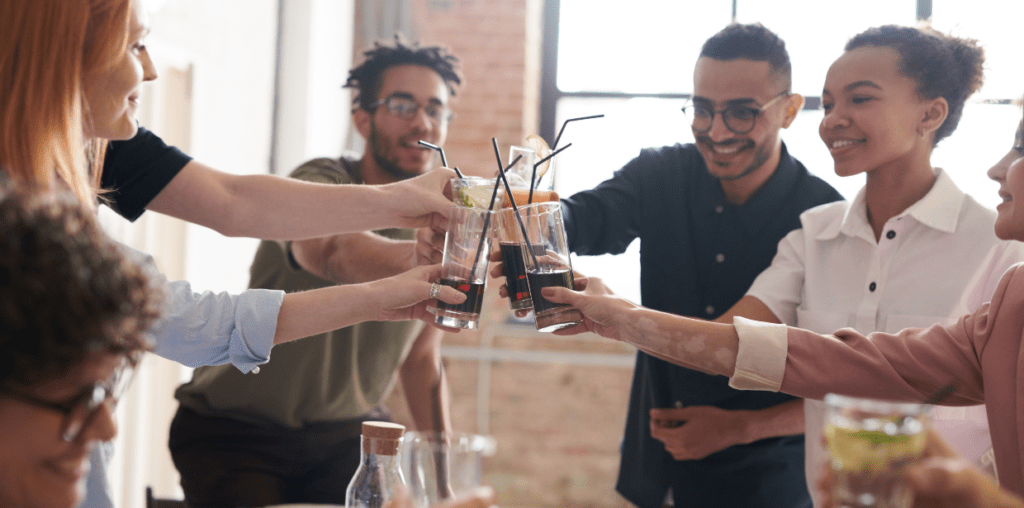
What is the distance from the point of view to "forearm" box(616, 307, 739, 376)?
131cm

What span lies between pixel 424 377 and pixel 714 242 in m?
0.99

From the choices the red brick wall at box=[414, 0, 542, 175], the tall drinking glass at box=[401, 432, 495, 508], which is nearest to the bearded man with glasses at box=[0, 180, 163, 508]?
the tall drinking glass at box=[401, 432, 495, 508]

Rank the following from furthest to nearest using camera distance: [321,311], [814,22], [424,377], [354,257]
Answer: [814,22] < [424,377] < [354,257] < [321,311]

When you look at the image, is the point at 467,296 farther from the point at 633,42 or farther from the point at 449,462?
the point at 633,42

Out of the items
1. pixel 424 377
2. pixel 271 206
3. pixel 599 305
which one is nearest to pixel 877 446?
pixel 599 305

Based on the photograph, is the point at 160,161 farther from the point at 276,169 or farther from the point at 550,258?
the point at 276,169

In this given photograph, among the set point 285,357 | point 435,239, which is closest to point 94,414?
point 435,239

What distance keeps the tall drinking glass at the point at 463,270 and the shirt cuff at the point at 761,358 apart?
0.48 meters

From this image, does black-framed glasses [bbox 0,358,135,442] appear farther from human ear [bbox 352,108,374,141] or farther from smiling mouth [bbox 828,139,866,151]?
human ear [bbox 352,108,374,141]

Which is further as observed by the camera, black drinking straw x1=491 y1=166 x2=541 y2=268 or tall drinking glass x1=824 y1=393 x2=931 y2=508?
black drinking straw x1=491 y1=166 x2=541 y2=268

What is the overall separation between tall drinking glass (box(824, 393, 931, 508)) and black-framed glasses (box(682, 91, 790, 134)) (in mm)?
1447

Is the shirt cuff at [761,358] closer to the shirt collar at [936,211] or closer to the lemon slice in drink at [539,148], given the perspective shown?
Answer: the lemon slice in drink at [539,148]

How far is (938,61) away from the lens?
174 cm

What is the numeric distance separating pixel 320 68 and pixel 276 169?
56 centimetres
